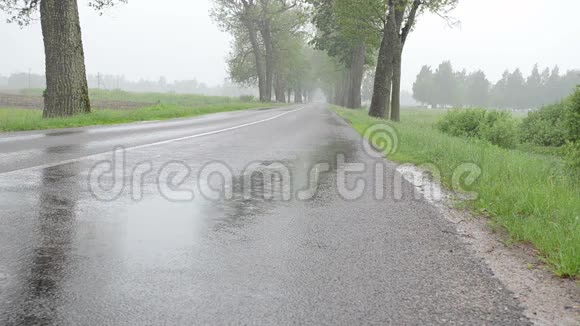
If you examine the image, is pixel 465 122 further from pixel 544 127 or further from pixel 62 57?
pixel 62 57

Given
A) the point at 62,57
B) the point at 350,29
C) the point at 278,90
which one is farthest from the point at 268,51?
the point at 62,57

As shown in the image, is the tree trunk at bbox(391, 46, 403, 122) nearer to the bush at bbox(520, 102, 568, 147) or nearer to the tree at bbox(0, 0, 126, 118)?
the bush at bbox(520, 102, 568, 147)

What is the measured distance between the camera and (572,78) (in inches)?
4673

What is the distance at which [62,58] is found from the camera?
14461mm

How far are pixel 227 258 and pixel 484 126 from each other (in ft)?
47.4

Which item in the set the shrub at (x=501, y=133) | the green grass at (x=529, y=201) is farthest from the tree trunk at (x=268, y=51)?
the green grass at (x=529, y=201)

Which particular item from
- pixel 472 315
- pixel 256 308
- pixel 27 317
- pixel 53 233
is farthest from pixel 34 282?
pixel 472 315

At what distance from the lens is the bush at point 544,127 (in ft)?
54.9

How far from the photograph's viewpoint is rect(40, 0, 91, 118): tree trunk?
1420 cm

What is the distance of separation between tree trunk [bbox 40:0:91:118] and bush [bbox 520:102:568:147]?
57.1 ft

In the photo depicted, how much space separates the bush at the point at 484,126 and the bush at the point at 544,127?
7.72 feet

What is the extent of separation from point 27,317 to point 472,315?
2310mm

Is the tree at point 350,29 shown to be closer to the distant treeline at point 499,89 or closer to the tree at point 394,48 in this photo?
the tree at point 394,48

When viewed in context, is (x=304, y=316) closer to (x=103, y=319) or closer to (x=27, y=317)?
(x=103, y=319)
